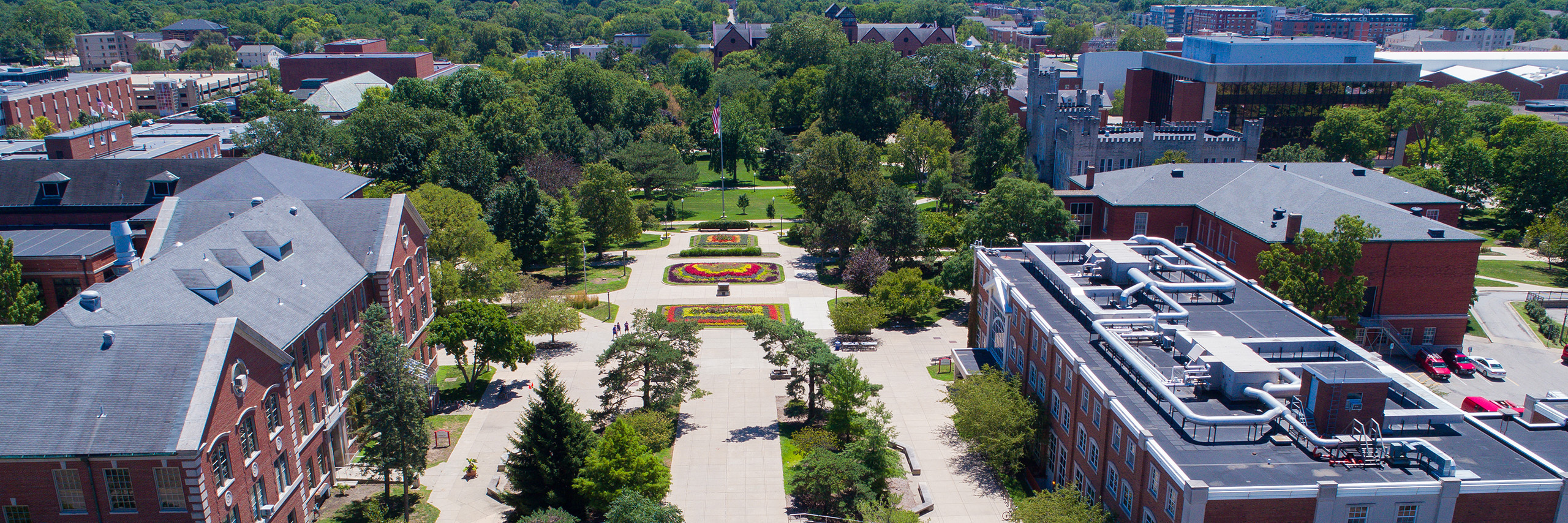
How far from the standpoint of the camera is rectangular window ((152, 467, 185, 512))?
97.4ft

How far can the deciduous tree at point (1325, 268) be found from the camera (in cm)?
5153

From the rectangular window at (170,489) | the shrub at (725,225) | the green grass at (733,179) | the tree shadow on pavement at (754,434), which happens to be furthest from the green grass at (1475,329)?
the rectangular window at (170,489)

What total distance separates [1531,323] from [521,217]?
73.9 metres

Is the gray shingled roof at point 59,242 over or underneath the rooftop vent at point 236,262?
underneath

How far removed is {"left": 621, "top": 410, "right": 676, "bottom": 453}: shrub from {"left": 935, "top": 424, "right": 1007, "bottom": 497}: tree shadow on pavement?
45.1ft

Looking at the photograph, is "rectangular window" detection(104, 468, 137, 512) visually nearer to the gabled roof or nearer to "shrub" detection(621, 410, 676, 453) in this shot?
"shrub" detection(621, 410, 676, 453)

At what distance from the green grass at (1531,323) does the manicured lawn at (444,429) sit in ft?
222

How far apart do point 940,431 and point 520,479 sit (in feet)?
69.5

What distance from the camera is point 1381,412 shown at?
31750 millimetres

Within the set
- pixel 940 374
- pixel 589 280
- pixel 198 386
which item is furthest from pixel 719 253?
pixel 198 386

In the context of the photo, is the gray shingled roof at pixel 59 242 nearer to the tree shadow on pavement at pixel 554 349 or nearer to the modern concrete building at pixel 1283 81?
the tree shadow on pavement at pixel 554 349

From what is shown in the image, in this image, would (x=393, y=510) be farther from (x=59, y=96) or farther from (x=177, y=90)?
(x=177, y=90)

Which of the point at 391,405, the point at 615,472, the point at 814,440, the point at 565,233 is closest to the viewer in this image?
the point at 391,405

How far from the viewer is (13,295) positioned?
150 ft
